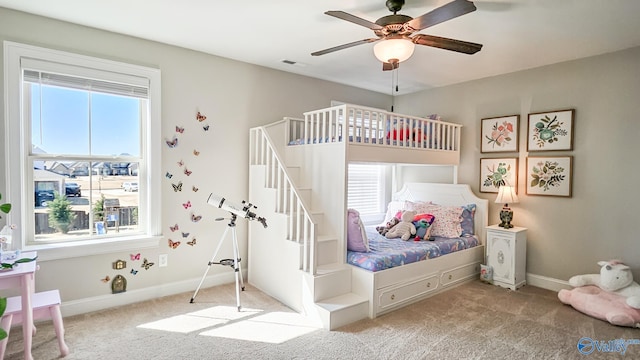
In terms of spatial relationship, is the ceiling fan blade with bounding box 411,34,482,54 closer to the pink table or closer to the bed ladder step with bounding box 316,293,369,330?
the bed ladder step with bounding box 316,293,369,330

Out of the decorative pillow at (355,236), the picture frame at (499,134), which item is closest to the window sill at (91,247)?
the decorative pillow at (355,236)

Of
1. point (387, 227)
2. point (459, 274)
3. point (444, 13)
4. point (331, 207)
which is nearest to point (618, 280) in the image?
point (459, 274)

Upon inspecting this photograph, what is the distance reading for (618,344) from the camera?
257cm

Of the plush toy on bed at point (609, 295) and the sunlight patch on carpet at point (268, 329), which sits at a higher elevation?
the plush toy on bed at point (609, 295)

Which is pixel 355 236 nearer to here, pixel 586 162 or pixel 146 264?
pixel 146 264

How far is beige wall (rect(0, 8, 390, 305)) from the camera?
2.90 meters

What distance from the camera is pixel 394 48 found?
2291 millimetres

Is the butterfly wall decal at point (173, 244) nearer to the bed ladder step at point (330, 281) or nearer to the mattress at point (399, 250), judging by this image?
the bed ladder step at point (330, 281)

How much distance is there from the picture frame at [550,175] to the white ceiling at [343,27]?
1087mm

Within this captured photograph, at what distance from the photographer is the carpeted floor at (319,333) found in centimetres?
239

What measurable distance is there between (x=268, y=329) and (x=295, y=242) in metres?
0.79

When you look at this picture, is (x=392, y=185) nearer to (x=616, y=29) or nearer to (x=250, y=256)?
(x=250, y=256)

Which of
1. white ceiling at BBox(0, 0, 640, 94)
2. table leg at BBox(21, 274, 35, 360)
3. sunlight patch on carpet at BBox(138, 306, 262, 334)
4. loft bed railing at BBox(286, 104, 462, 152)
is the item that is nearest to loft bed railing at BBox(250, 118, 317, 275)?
loft bed railing at BBox(286, 104, 462, 152)

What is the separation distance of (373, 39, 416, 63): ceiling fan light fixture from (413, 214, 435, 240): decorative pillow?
7.31 ft
